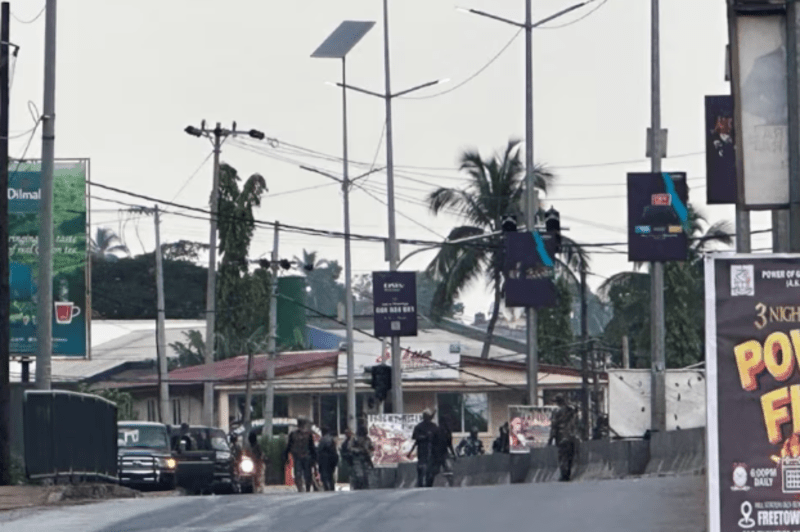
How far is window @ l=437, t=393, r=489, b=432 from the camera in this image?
74.6 meters

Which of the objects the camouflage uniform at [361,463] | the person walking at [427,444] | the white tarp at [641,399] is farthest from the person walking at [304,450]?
the white tarp at [641,399]

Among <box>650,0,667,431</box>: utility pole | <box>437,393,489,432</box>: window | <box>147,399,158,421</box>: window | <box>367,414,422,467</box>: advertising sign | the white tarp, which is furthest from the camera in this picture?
<box>147,399,158,421</box>: window

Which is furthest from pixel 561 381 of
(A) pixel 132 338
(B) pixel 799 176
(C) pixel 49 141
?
(B) pixel 799 176

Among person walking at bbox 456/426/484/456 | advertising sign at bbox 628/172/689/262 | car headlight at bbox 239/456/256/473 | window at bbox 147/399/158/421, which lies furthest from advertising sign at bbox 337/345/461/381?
advertising sign at bbox 628/172/689/262

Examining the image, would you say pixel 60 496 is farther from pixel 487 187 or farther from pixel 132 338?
pixel 132 338

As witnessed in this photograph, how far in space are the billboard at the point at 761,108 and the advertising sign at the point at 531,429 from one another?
1123 inches

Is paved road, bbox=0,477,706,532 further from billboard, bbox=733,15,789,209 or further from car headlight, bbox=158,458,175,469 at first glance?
car headlight, bbox=158,458,175,469

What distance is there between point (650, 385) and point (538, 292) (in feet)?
27.5

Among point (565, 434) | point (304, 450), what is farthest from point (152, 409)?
point (565, 434)

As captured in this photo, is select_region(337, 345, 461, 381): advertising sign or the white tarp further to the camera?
select_region(337, 345, 461, 381): advertising sign

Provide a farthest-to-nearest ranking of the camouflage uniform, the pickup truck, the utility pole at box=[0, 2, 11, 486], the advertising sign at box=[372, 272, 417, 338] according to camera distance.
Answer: the advertising sign at box=[372, 272, 417, 338] → the camouflage uniform → the pickup truck → the utility pole at box=[0, 2, 11, 486]

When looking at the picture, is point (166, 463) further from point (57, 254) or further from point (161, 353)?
point (161, 353)

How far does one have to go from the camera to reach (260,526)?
752 inches

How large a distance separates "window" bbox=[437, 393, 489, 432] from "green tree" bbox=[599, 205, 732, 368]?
27.5 feet
